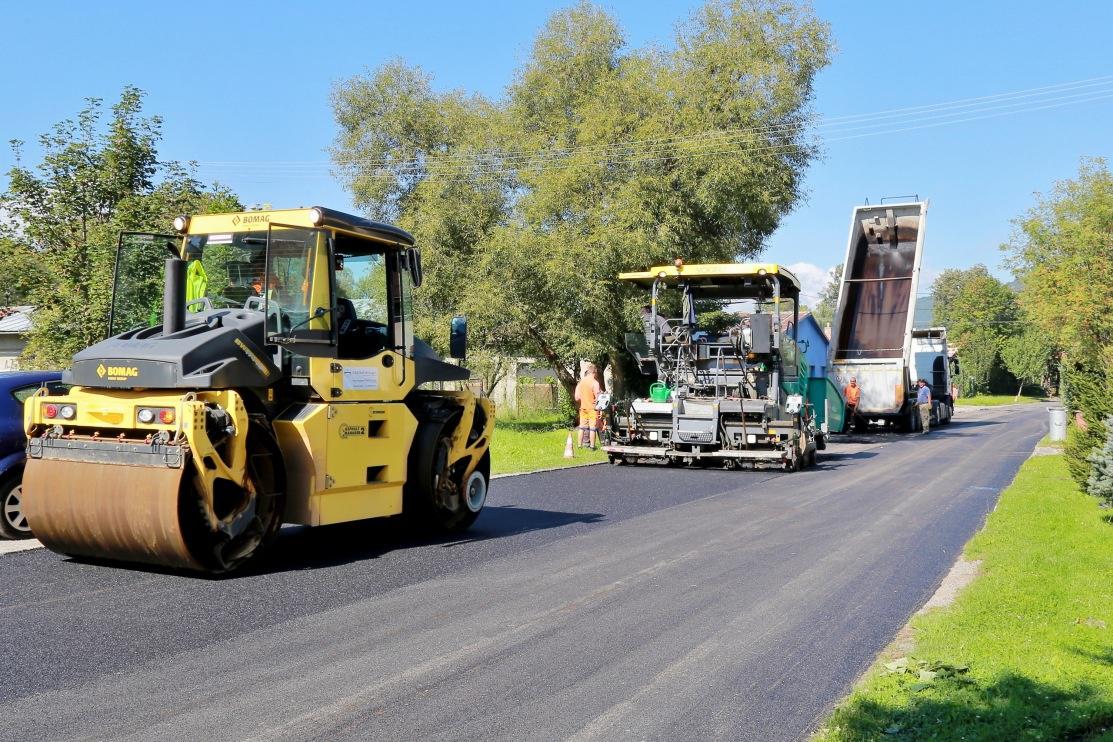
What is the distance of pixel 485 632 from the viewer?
629 cm

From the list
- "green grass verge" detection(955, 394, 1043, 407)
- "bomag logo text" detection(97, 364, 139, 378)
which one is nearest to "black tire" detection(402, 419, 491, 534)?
"bomag logo text" detection(97, 364, 139, 378)

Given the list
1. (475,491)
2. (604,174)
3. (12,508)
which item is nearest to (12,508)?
(12,508)

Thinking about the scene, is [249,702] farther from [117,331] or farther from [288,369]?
[117,331]

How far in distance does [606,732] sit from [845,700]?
1.30m

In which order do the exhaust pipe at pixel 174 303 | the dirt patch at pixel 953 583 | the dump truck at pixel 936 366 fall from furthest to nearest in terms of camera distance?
the dump truck at pixel 936 366, the exhaust pipe at pixel 174 303, the dirt patch at pixel 953 583

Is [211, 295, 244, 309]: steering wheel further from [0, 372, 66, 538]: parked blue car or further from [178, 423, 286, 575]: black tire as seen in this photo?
[0, 372, 66, 538]: parked blue car

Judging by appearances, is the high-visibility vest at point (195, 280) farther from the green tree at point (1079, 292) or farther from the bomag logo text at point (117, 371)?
the green tree at point (1079, 292)

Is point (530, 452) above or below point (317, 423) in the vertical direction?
below

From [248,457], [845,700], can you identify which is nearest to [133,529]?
[248,457]

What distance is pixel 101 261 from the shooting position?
15336 mm

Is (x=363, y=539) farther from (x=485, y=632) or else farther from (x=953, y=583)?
(x=953, y=583)

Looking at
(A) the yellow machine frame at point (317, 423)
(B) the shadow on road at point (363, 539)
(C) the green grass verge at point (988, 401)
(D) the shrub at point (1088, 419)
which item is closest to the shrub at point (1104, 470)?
(D) the shrub at point (1088, 419)

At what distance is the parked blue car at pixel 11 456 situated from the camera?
888cm

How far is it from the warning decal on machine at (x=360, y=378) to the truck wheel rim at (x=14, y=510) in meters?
3.06
